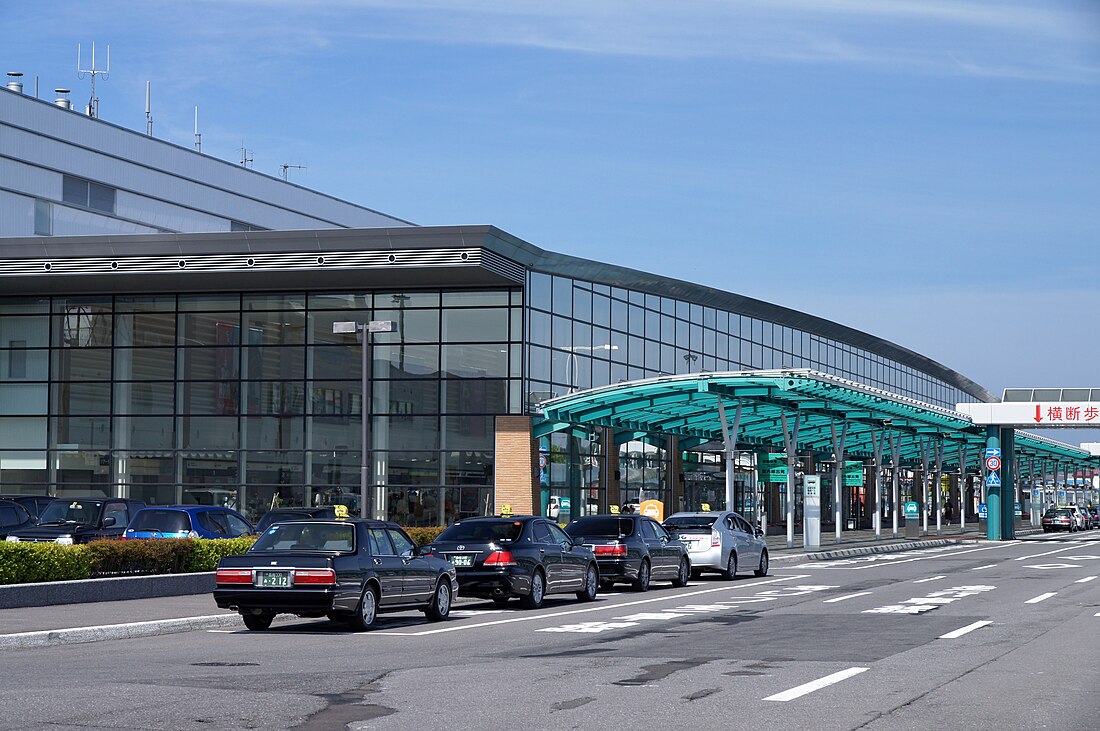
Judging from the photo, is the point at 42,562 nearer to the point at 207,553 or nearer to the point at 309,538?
the point at 207,553

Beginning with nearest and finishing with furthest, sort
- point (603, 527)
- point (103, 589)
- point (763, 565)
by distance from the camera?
point (103, 589), point (603, 527), point (763, 565)

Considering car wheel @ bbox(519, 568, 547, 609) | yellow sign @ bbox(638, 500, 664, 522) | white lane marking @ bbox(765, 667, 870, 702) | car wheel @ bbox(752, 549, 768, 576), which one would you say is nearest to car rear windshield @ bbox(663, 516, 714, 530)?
car wheel @ bbox(752, 549, 768, 576)

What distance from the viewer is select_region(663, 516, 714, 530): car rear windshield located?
31344 mm

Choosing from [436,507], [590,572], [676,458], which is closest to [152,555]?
[590,572]

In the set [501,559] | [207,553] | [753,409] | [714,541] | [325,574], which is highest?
[753,409]

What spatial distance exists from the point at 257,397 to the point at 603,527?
21.7m

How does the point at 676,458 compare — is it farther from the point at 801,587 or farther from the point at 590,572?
the point at 590,572

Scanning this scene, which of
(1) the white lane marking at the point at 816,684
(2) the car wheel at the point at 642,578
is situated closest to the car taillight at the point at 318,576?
(1) the white lane marking at the point at 816,684

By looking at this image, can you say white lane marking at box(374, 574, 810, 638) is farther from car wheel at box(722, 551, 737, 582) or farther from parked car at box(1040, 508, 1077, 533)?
parked car at box(1040, 508, 1077, 533)

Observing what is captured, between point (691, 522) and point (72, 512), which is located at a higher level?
point (72, 512)

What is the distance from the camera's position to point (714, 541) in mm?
31234

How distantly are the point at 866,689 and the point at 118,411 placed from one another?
3890 cm

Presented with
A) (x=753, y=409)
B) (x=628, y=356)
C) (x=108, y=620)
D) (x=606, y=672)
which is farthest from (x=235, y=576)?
(x=628, y=356)

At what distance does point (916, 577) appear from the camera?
101 feet
